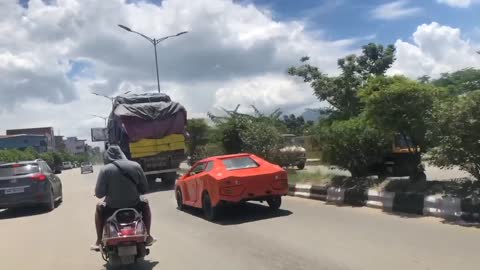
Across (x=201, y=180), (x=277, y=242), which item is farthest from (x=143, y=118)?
(x=277, y=242)

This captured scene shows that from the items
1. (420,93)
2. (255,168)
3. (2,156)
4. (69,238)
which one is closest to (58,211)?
(69,238)

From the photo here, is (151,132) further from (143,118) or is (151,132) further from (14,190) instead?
(14,190)

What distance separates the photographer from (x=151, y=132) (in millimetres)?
22750

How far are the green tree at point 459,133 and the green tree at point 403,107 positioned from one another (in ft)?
2.45

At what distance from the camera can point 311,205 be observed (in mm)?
14109

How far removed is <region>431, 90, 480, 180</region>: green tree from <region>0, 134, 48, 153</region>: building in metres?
142

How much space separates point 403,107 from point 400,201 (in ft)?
6.67

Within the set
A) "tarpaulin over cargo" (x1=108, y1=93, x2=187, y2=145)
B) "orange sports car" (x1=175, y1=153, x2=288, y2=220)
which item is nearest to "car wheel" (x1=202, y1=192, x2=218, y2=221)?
"orange sports car" (x1=175, y1=153, x2=288, y2=220)

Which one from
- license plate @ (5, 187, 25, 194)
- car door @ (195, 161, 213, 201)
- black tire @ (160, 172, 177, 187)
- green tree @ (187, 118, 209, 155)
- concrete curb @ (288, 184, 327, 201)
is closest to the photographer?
car door @ (195, 161, 213, 201)

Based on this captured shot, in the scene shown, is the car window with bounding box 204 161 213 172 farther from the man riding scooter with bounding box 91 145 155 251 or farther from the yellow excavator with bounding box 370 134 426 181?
the man riding scooter with bounding box 91 145 155 251

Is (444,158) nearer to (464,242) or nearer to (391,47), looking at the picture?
(464,242)

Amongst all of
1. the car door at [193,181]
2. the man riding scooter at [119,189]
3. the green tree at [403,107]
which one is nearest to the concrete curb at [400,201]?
the green tree at [403,107]

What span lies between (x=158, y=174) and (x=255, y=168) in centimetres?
1162

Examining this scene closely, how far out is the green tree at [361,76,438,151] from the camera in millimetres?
11992
